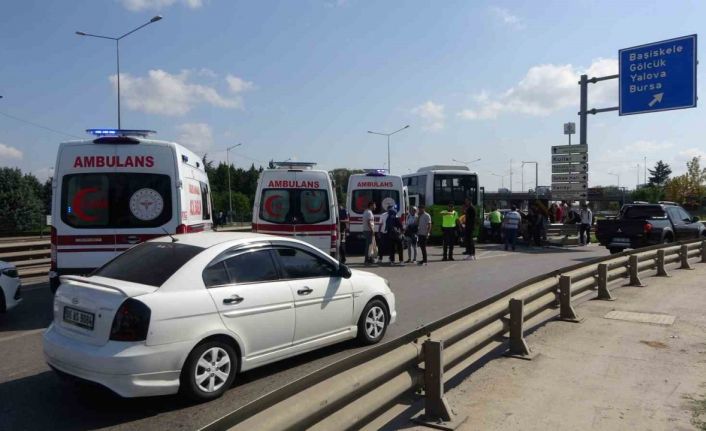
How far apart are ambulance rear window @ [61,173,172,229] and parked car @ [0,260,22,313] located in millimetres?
1088

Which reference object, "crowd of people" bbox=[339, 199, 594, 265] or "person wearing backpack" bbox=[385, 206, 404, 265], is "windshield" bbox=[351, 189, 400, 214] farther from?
"person wearing backpack" bbox=[385, 206, 404, 265]

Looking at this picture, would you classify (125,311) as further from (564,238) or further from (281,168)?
(564,238)

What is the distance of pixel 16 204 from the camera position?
60.2m

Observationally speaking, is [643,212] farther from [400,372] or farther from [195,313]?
[195,313]

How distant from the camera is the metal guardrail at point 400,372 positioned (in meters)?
3.06

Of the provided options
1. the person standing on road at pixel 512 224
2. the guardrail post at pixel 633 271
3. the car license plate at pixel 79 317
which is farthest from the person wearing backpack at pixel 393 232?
the car license plate at pixel 79 317

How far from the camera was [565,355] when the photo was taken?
6660 mm

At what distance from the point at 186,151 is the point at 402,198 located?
11.5 metres

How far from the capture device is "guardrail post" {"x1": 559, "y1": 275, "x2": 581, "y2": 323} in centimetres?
814

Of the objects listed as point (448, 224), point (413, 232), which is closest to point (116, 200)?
point (413, 232)

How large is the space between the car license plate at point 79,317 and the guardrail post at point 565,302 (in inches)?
240

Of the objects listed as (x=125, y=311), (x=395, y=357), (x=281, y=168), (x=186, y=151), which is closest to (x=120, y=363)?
(x=125, y=311)

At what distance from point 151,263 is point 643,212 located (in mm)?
17788

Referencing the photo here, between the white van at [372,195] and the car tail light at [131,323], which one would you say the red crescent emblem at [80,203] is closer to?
the car tail light at [131,323]
